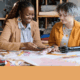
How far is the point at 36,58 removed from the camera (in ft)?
1.86

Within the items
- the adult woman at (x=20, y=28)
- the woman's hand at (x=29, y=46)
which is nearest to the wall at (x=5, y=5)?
the adult woman at (x=20, y=28)

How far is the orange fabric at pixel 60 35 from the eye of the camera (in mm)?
805

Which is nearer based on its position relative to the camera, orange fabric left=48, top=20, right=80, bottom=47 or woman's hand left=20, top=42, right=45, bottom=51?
woman's hand left=20, top=42, right=45, bottom=51

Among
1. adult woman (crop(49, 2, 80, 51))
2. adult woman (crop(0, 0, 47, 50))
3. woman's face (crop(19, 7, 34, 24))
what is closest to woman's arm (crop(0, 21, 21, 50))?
adult woman (crop(0, 0, 47, 50))

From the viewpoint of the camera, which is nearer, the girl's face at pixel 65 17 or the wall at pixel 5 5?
the girl's face at pixel 65 17

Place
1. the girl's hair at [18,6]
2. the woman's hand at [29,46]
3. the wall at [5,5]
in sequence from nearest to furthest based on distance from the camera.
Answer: the woman's hand at [29,46] < the girl's hair at [18,6] < the wall at [5,5]

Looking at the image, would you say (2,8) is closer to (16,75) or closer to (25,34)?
(25,34)

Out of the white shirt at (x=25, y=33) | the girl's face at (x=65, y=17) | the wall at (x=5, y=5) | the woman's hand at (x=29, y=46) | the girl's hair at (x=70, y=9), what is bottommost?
the woman's hand at (x=29, y=46)

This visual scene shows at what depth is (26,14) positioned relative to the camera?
2.60 ft

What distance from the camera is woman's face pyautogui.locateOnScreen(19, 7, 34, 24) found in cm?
78

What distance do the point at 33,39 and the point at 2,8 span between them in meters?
0.36

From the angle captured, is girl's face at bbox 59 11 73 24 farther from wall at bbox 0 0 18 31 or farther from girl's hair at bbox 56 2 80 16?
wall at bbox 0 0 18 31

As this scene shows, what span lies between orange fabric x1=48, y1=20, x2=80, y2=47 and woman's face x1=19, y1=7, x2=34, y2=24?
200 mm

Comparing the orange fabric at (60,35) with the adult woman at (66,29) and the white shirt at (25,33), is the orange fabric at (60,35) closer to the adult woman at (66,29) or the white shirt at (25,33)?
the adult woman at (66,29)
